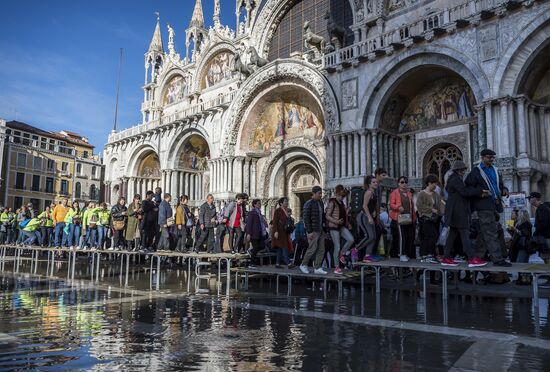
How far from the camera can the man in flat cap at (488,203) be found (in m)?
6.54

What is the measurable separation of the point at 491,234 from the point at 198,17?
91.9ft

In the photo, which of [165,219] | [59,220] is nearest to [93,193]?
[59,220]

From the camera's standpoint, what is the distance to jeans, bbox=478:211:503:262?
6.46m

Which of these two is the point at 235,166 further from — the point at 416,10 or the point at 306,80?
the point at 416,10

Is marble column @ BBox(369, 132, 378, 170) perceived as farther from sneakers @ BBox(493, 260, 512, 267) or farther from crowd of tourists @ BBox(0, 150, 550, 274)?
sneakers @ BBox(493, 260, 512, 267)

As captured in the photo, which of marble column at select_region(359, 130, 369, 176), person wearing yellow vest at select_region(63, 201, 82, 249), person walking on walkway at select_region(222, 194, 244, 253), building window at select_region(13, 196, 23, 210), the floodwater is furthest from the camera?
building window at select_region(13, 196, 23, 210)

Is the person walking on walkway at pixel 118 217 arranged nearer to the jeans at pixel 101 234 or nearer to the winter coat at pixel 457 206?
the jeans at pixel 101 234

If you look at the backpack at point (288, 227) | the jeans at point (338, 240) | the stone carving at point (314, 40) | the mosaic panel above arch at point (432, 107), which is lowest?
the jeans at point (338, 240)

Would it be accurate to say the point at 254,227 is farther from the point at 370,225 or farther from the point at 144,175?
the point at 144,175

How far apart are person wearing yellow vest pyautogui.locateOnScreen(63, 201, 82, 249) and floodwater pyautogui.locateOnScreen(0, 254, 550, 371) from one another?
6.24m

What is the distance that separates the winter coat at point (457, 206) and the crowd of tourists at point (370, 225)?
1 cm

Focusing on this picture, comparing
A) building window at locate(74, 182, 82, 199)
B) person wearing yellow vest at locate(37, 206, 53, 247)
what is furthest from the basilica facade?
building window at locate(74, 182, 82, 199)

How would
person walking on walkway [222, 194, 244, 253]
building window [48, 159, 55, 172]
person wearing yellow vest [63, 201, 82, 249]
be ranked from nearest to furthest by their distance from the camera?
person walking on walkway [222, 194, 244, 253], person wearing yellow vest [63, 201, 82, 249], building window [48, 159, 55, 172]

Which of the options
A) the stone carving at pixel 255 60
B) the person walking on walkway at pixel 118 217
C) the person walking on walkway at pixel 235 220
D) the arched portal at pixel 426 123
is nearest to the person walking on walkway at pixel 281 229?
the person walking on walkway at pixel 235 220
